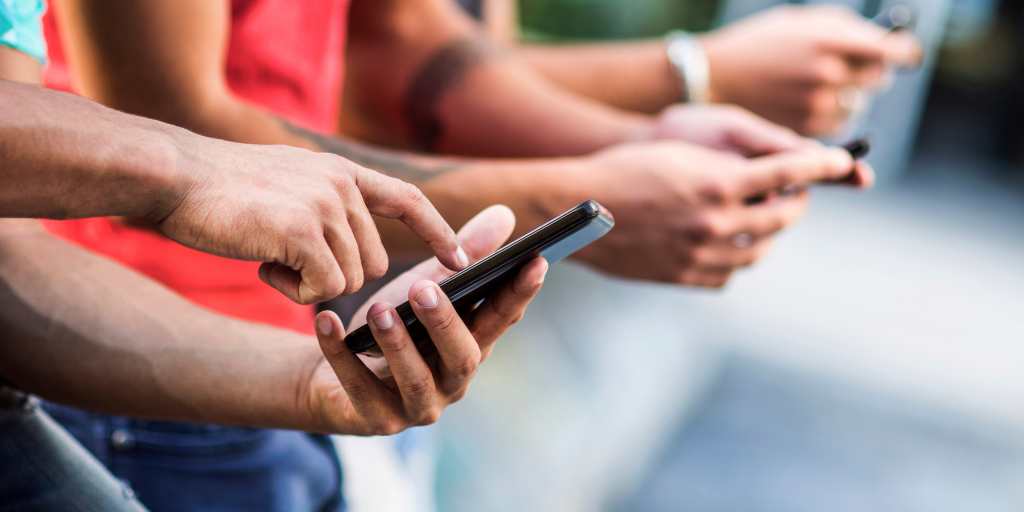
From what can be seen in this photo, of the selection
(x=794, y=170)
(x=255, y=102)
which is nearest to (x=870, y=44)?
(x=794, y=170)

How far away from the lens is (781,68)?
107cm

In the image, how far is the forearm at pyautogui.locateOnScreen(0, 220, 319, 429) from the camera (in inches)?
21.1

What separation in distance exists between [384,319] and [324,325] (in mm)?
34

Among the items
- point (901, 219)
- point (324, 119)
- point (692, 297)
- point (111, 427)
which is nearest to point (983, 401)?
point (692, 297)

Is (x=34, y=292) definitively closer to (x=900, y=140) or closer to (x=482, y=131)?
(x=482, y=131)

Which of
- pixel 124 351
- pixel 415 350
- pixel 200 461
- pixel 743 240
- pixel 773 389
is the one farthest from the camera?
pixel 773 389

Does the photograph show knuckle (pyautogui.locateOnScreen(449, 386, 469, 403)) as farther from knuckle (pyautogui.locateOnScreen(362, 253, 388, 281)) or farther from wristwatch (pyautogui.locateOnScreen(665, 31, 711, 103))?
wristwatch (pyautogui.locateOnScreen(665, 31, 711, 103))

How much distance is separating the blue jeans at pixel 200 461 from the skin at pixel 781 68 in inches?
25.7

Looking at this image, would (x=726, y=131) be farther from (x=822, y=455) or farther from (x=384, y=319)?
(x=822, y=455)

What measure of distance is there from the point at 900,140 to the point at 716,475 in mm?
→ 1820

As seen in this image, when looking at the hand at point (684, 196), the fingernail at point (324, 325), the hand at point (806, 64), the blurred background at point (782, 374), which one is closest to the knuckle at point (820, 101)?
the hand at point (806, 64)

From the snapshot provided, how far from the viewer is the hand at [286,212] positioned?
353mm

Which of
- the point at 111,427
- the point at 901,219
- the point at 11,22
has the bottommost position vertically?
the point at 901,219

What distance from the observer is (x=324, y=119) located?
0.81m
